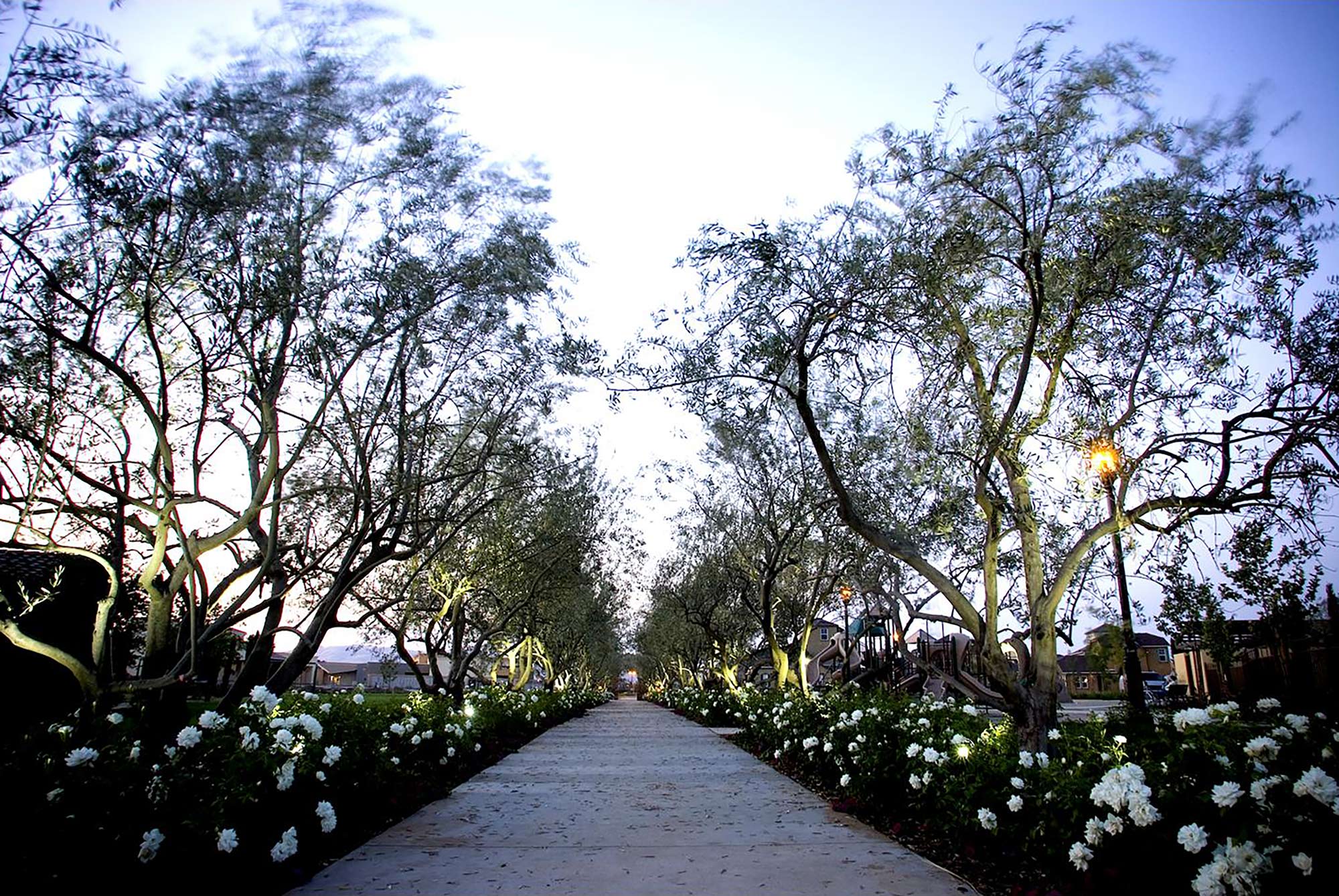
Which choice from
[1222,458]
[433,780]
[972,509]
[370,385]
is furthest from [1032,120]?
[433,780]

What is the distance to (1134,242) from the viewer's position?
6.76m

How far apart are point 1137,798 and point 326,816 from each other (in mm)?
5077

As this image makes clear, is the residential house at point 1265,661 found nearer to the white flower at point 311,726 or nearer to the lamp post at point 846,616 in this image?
the lamp post at point 846,616

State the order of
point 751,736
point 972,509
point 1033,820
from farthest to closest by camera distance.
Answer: point 751,736
point 972,509
point 1033,820

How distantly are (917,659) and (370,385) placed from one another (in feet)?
23.3

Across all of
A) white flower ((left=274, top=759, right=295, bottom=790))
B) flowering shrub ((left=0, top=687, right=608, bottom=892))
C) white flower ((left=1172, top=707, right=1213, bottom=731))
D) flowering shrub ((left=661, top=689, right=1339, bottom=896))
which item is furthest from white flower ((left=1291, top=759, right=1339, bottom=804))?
white flower ((left=274, top=759, right=295, bottom=790))

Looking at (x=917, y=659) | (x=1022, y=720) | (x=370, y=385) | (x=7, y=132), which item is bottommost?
(x=1022, y=720)

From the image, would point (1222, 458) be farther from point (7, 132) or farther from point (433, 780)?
point (7, 132)

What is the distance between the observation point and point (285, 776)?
15.8 ft

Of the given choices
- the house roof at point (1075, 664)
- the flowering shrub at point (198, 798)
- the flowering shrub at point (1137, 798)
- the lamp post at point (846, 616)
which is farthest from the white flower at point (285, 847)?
the house roof at point (1075, 664)

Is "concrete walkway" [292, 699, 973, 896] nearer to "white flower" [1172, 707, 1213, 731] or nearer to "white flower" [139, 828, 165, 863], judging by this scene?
"white flower" [139, 828, 165, 863]

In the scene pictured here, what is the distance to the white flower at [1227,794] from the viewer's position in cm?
330

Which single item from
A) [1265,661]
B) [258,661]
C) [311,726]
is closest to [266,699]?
[311,726]

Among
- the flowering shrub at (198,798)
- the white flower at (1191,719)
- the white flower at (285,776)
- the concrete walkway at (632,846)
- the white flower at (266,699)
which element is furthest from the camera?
the white flower at (266,699)
